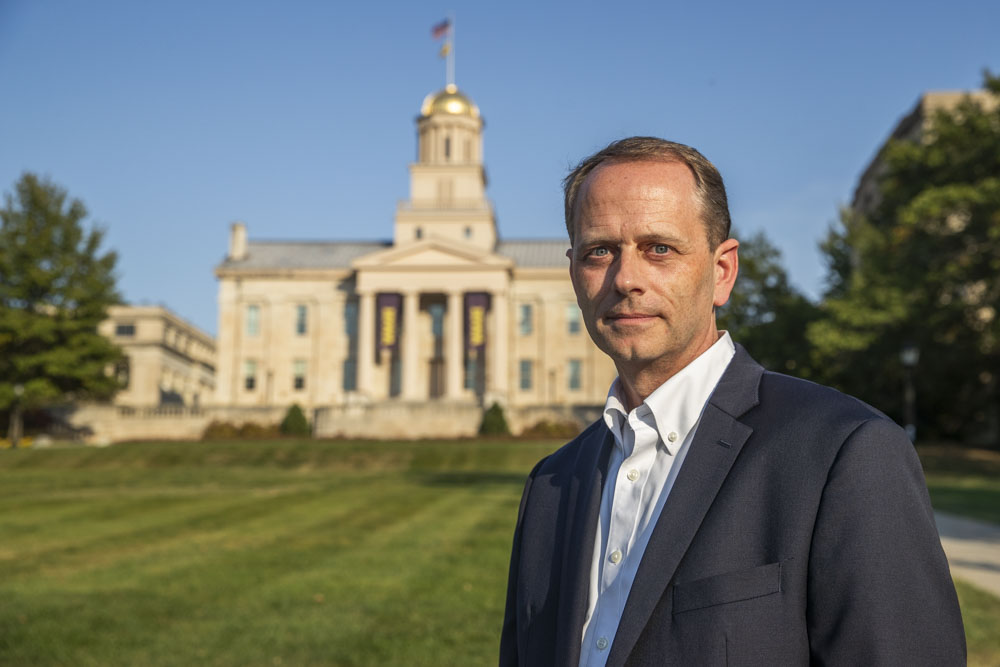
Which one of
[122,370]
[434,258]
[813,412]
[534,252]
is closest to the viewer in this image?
[813,412]

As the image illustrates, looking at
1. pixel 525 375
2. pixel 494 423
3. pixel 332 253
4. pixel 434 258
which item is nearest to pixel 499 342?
pixel 525 375

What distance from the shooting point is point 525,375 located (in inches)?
2734

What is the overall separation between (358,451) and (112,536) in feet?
95.1

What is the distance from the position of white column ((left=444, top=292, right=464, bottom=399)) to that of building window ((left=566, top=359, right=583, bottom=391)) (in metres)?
8.62

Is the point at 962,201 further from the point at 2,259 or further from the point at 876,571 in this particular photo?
the point at 2,259

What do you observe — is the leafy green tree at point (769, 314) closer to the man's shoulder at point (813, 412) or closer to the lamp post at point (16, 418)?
the lamp post at point (16, 418)

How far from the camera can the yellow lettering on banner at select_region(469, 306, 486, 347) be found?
2468 inches

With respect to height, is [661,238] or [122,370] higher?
[122,370]

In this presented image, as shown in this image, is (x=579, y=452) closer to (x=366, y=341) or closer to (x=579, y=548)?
(x=579, y=548)

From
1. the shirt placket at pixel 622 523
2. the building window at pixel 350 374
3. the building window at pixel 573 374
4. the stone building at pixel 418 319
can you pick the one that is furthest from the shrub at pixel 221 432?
the shirt placket at pixel 622 523

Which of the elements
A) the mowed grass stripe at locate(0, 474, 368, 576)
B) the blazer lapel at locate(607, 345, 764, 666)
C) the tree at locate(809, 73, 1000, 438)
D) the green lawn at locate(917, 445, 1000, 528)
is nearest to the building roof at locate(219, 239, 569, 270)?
the tree at locate(809, 73, 1000, 438)

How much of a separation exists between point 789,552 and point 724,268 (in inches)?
35.7

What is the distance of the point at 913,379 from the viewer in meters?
41.0

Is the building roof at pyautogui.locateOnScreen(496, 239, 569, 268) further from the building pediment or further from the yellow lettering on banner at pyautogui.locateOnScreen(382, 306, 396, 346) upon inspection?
the yellow lettering on banner at pyautogui.locateOnScreen(382, 306, 396, 346)
